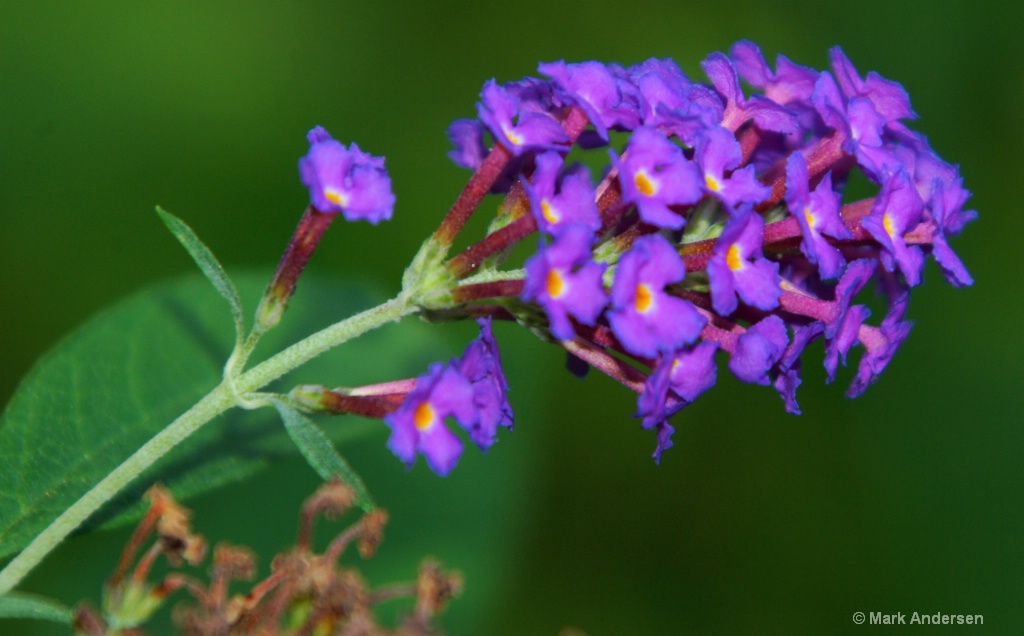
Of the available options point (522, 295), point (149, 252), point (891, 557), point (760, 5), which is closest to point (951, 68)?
point (760, 5)

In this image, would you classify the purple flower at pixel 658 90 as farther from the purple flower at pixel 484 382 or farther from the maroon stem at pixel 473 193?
the purple flower at pixel 484 382

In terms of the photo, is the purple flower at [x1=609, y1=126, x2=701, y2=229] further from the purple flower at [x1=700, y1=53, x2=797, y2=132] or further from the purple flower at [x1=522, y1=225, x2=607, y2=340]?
the purple flower at [x1=700, y1=53, x2=797, y2=132]

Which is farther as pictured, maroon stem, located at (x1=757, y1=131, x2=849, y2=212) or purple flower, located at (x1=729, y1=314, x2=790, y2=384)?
maroon stem, located at (x1=757, y1=131, x2=849, y2=212)

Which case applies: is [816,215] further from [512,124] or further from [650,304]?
[512,124]

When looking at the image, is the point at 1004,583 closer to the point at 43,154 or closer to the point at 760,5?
the point at 760,5

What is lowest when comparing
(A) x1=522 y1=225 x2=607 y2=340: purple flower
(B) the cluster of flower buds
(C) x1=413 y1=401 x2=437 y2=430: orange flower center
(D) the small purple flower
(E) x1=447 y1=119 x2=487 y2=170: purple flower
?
(B) the cluster of flower buds

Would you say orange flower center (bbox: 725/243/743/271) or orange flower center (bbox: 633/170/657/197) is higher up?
orange flower center (bbox: 633/170/657/197)

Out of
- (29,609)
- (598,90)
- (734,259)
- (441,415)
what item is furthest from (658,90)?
(29,609)

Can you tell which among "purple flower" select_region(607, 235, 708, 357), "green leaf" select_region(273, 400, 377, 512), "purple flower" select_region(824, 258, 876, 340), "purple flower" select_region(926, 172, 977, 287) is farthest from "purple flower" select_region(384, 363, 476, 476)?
"purple flower" select_region(926, 172, 977, 287)
